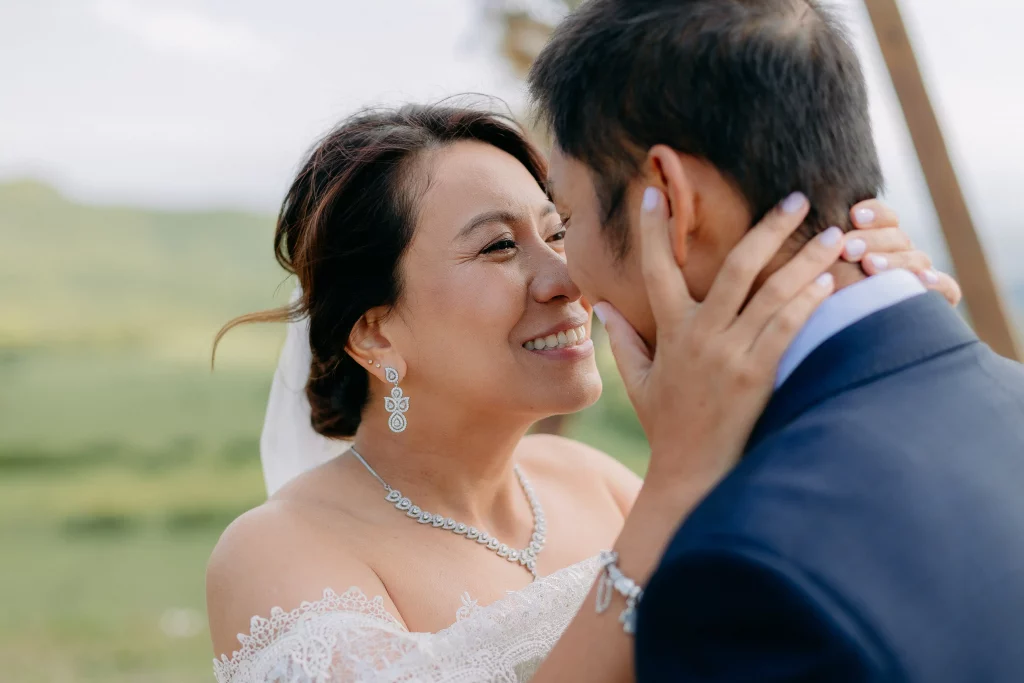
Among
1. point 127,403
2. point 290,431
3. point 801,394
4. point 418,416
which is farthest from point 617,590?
point 127,403

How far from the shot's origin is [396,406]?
284 centimetres

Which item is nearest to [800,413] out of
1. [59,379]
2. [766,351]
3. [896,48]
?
[766,351]

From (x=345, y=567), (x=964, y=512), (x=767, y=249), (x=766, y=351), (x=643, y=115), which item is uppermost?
(x=643, y=115)

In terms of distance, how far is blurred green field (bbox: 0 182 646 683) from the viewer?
9000 millimetres

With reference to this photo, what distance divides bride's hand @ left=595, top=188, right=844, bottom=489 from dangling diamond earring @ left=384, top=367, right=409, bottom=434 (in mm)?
1247

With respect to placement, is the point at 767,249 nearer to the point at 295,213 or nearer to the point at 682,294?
the point at 682,294

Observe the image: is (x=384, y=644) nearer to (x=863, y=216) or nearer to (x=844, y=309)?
(x=844, y=309)

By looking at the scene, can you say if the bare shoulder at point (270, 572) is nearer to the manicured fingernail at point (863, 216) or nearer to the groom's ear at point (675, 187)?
the groom's ear at point (675, 187)

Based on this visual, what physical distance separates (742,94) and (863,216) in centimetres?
29

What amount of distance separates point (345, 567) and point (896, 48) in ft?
10.1

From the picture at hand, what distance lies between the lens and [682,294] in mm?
1636

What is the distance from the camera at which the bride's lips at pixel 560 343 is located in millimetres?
2643

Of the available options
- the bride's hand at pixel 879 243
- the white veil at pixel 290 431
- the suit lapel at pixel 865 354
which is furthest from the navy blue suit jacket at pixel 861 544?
the white veil at pixel 290 431

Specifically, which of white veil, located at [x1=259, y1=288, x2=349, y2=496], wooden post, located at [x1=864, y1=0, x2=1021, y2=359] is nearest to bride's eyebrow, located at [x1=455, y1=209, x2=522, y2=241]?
white veil, located at [x1=259, y1=288, x2=349, y2=496]
